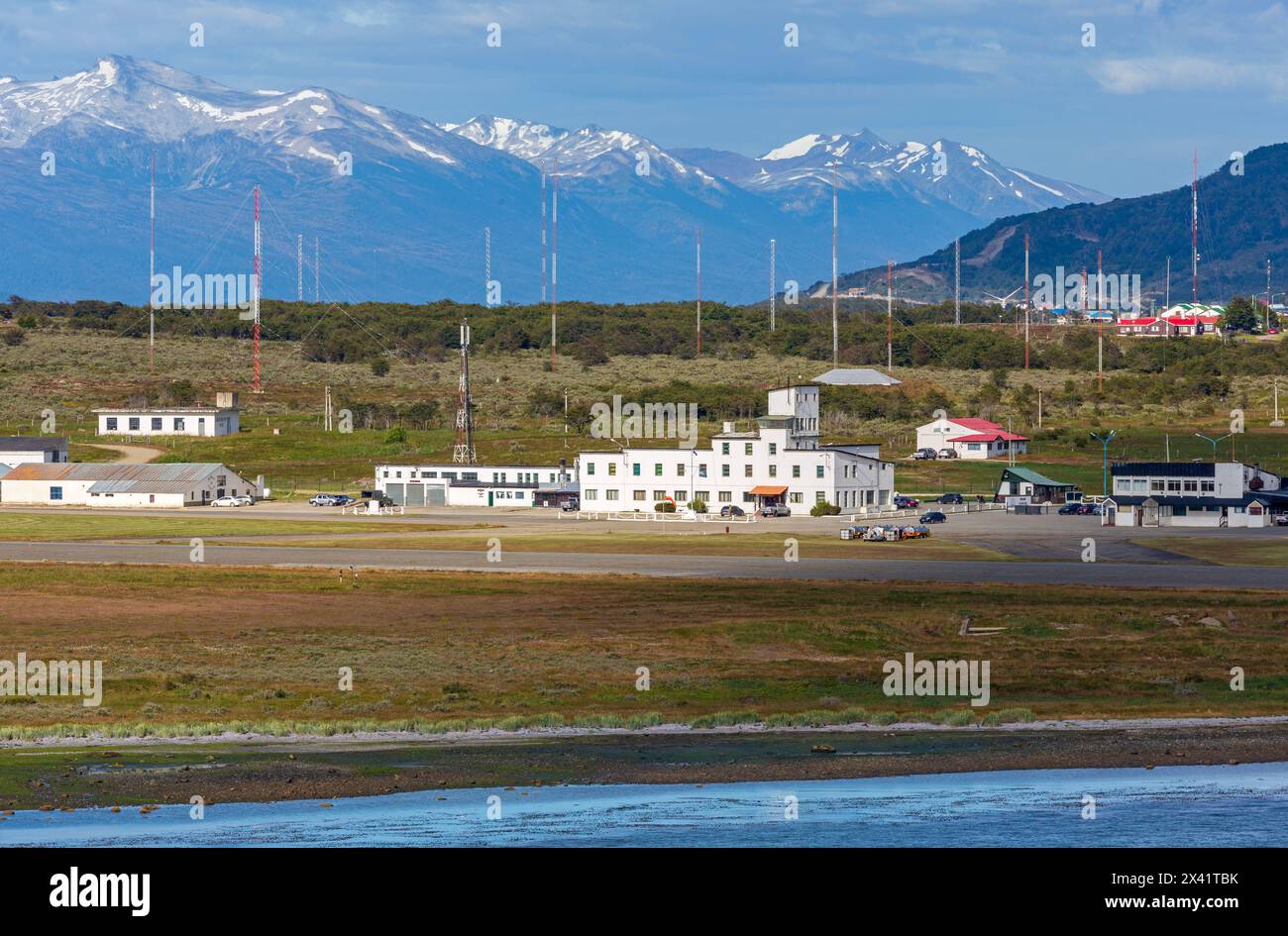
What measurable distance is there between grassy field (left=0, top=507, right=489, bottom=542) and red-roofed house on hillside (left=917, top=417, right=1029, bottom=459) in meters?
61.7

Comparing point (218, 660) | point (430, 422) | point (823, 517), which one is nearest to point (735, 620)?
point (218, 660)

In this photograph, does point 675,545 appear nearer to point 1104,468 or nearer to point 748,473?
point 748,473

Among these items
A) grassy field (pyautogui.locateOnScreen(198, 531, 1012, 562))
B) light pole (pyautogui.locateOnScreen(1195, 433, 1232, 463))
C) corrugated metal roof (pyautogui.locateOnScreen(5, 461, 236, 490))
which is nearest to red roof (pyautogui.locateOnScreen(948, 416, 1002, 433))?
light pole (pyautogui.locateOnScreen(1195, 433, 1232, 463))

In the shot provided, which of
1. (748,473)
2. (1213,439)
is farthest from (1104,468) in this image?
(748,473)

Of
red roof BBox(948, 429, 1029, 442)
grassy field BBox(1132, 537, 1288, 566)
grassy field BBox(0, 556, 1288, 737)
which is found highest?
red roof BBox(948, 429, 1029, 442)

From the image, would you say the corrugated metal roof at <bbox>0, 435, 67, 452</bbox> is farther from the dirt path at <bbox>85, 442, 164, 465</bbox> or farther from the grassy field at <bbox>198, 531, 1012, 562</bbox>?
the grassy field at <bbox>198, 531, 1012, 562</bbox>

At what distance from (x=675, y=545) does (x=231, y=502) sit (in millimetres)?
45729

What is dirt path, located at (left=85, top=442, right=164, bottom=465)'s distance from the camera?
467ft

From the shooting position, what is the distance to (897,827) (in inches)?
1310

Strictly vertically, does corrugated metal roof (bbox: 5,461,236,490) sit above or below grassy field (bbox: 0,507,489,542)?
above

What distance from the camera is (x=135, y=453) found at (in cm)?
14875

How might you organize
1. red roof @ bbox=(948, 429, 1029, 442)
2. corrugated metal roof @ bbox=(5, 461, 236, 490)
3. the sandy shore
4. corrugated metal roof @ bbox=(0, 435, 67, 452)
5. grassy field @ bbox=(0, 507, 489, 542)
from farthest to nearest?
red roof @ bbox=(948, 429, 1029, 442)
corrugated metal roof @ bbox=(0, 435, 67, 452)
corrugated metal roof @ bbox=(5, 461, 236, 490)
grassy field @ bbox=(0, 507, 489, 542)
the sandy shore

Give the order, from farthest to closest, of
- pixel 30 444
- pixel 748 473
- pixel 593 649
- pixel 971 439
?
pixel 971 439 → pixel 30 444 → pixel 748 473 → pixel 593 649

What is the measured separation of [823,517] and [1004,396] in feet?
288
